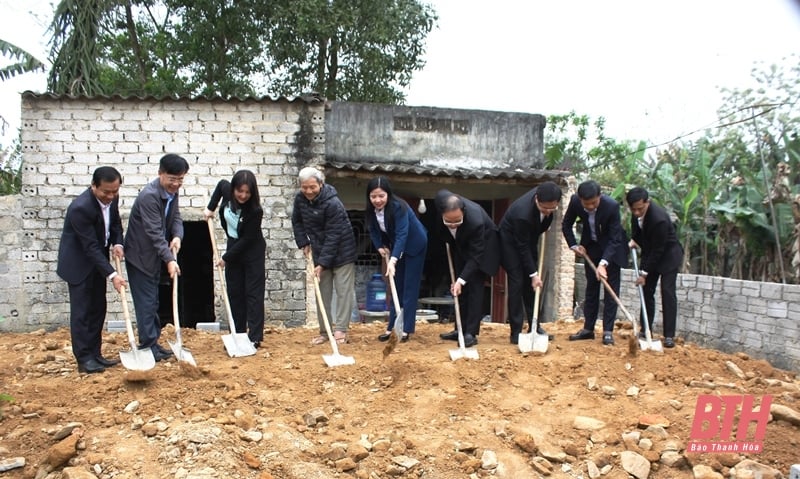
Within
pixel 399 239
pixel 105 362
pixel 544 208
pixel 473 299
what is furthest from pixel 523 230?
pixel 105 362

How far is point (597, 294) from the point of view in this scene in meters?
5.58

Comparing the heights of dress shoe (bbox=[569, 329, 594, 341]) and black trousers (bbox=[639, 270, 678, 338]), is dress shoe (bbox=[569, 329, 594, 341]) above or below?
below

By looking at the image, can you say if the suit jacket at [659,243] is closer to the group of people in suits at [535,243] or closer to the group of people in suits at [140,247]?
the group of people in suits at [535,243]

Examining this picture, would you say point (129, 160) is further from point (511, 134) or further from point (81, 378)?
point (511, 134)

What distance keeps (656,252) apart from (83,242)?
445cm

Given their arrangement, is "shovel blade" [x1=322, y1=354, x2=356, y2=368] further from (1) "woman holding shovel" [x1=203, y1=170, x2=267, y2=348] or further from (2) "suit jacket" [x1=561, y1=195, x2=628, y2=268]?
(2) "suit jacket" [x1=561, y1=195, x2=628, y2=268]

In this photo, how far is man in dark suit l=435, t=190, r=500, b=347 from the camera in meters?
5.12

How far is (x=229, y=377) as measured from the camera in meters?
4.35

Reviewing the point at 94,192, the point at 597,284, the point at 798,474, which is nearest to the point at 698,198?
the point at 597,284

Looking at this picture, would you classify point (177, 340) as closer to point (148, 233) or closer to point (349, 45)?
point (148, 233)

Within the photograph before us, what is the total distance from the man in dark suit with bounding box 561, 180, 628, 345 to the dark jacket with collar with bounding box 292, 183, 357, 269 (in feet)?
6.40

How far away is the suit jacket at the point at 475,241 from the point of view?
17.0 feet

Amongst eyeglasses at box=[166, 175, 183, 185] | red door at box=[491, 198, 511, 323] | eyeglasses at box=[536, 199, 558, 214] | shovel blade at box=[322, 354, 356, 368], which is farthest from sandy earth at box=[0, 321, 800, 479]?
red door at box=[491, 198, 511, 323]
